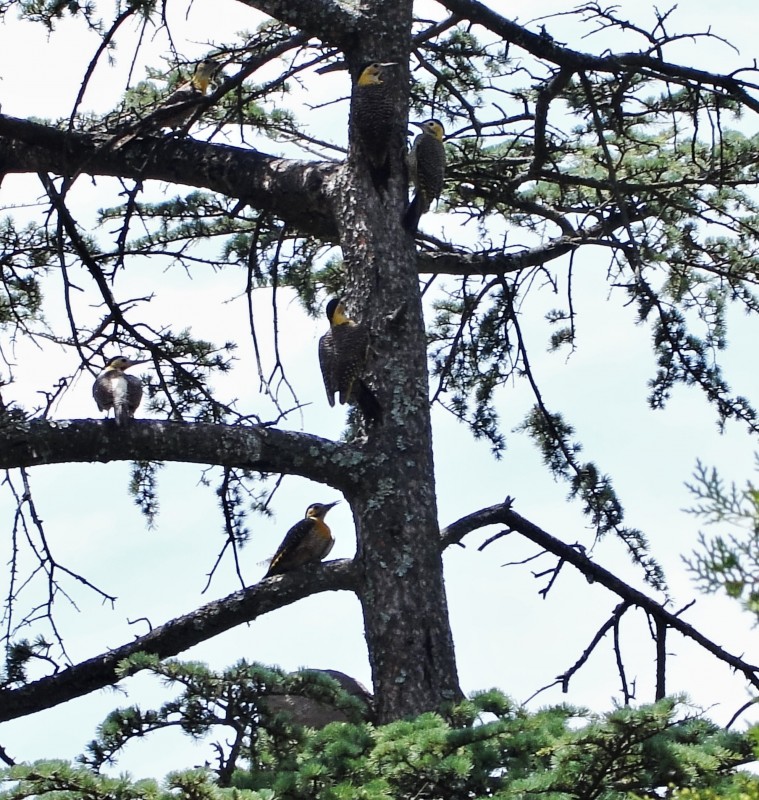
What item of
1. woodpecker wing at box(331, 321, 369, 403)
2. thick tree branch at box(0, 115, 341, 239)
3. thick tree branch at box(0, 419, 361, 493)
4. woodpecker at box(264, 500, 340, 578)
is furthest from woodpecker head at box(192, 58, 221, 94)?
woodpecker at box(264, 500, 340, 578)

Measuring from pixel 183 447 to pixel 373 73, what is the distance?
5.99ft

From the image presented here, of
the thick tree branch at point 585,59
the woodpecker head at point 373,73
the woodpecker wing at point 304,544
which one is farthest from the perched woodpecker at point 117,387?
the thick tree branch at point 585,59

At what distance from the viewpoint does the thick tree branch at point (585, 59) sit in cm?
550

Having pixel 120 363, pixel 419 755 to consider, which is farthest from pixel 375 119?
pixel 419 755

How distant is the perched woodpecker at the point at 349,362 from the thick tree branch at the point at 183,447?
19 centimetres

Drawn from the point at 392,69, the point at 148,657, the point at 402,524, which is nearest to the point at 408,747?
the point at 148,657

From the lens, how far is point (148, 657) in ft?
12.8

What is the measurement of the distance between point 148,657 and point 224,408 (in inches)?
76.7

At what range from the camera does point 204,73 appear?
6434mm

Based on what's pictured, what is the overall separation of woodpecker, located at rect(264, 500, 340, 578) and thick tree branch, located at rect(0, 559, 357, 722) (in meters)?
1.53

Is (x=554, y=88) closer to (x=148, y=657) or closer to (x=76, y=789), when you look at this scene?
(x=148, y=657)

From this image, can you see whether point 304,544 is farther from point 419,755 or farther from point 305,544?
point 419,755

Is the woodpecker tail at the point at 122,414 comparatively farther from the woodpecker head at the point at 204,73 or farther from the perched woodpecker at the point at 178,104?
the woodpecker head at the point at 204,73

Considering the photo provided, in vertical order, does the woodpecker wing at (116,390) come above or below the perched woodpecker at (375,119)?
below
